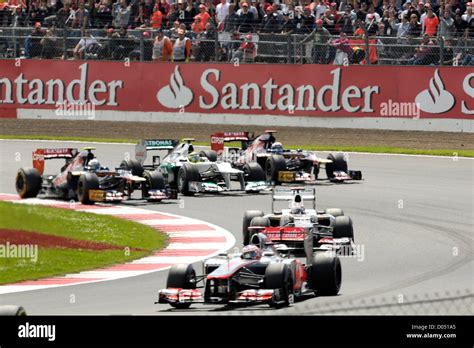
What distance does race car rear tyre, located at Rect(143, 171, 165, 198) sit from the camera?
23.6m

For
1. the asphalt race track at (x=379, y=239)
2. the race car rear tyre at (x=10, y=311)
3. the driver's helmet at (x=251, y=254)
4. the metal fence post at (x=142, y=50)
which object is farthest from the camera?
the metal fence post at (x=142, y=50)

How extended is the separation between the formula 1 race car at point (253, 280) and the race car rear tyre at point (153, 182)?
372 inches

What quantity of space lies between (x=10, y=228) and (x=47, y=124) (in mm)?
19206

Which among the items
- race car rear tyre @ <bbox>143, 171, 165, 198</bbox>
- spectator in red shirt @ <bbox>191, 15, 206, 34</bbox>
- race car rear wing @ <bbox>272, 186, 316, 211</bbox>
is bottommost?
race car rear tyre @ <bbox>143, 171, 165, 198</bbox>

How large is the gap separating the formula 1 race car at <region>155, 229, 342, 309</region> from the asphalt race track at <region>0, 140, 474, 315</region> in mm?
141

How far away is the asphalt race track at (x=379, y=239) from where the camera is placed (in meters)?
12.9

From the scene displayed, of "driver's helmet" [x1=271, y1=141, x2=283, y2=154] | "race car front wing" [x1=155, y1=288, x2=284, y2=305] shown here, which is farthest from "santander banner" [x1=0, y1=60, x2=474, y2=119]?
"race car front wing" [x1=155, y1=288, x2=284, y2=305]

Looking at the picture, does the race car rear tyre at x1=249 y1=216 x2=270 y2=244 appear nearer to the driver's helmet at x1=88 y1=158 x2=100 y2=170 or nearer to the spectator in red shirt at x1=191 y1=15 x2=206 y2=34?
the driver's helmet at x1=88 y1=158 x2=100 y2=170

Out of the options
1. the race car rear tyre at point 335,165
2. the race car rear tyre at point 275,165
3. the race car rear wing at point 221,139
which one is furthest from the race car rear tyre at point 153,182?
the race car rear tyre at point 335,165

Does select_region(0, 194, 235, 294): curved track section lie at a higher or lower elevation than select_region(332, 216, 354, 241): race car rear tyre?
lower

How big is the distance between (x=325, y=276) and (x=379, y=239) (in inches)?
207

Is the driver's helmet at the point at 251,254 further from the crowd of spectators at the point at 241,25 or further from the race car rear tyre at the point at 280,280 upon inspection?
the crowd of spectators at the point at 241,25

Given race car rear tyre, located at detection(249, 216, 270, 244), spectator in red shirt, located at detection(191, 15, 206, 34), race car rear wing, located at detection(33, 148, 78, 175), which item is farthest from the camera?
spectator in red shirt, located at detection(191, 15, 206, 34)

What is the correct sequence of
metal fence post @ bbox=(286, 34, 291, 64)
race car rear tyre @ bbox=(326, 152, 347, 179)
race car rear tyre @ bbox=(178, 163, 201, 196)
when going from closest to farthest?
1. race car rear tyre @ bbox=(178, 163, 201, 196)
2. race car rear tyre @ bbox=(326, 152, 347, 179)
3. metal fence post @ bbox=(286, 34, 291, 64)
